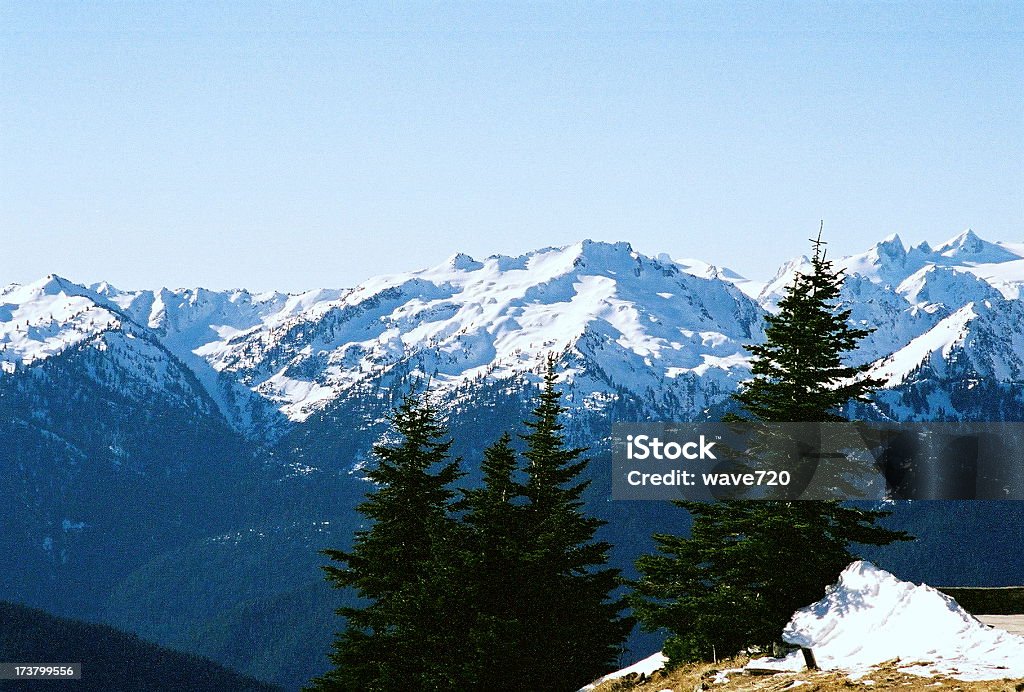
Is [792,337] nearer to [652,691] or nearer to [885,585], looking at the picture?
[885,585]

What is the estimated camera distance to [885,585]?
29.6 meters

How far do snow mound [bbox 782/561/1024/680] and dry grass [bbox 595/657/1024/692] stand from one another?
0.51m

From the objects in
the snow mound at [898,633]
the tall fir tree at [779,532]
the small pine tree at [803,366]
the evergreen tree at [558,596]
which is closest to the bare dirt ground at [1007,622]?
the tall fir tree at [779,532]

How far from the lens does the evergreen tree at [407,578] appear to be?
4281 cm

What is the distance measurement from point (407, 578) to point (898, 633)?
90.7 feet

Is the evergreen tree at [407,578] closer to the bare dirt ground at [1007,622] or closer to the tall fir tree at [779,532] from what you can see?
the tall fir tree at [779,532]

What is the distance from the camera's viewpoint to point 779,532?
38188 mm

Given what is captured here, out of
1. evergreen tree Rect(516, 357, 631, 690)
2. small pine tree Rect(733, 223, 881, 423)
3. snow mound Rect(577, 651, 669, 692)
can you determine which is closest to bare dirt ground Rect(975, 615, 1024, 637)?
small pine tree Rect(733, 223, 881, 423)

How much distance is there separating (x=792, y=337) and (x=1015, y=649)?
55.7ft

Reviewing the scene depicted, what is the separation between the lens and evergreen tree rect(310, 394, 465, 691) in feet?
140

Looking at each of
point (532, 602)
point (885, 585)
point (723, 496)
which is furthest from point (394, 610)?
point (885, 585)

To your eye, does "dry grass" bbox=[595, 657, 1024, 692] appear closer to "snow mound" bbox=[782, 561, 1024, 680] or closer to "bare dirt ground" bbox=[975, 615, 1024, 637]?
A: "snow mound" bbox=[782, 561, 1024, 680]

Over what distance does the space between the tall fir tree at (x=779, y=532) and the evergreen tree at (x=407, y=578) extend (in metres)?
7.11

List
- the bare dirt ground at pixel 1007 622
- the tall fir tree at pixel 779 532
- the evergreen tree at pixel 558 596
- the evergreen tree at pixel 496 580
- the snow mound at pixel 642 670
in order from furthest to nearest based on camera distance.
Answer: the evergreen tree at pixel 558 596 → the evergreen tree at pixel 496 580 → the tall fir tree at pixel 779 532 → the bare dirt ground at pixel 1007 622 → the snow mound at pixel 642 670
